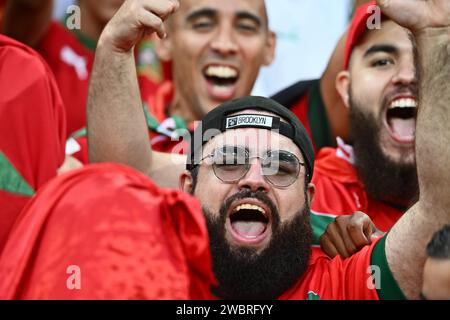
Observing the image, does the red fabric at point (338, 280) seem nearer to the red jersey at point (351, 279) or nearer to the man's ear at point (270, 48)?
the red jersey at point (351, 279)

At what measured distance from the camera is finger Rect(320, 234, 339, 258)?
304cm

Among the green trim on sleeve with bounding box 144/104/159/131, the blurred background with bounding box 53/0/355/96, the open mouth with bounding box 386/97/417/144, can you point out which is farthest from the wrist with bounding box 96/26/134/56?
the blurred background with bounding box 53/0/355/96

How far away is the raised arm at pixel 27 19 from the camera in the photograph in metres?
4.30

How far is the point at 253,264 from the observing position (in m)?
2.82

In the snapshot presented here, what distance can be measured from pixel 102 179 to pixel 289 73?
2.68 meters

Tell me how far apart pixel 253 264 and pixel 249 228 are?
0.12 m

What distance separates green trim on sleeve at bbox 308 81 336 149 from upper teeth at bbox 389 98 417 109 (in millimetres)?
458

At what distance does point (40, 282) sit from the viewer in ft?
6.86

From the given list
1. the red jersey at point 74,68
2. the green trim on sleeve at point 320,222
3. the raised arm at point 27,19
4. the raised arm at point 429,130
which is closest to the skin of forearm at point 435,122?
the raised arm at point 429,130

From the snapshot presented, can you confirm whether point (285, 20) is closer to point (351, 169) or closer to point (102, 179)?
point (351, 169)

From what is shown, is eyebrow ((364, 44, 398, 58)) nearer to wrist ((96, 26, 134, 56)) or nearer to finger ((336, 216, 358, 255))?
finger ((336, 216, 358, 255))

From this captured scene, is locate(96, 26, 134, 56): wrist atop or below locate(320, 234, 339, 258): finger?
atop
